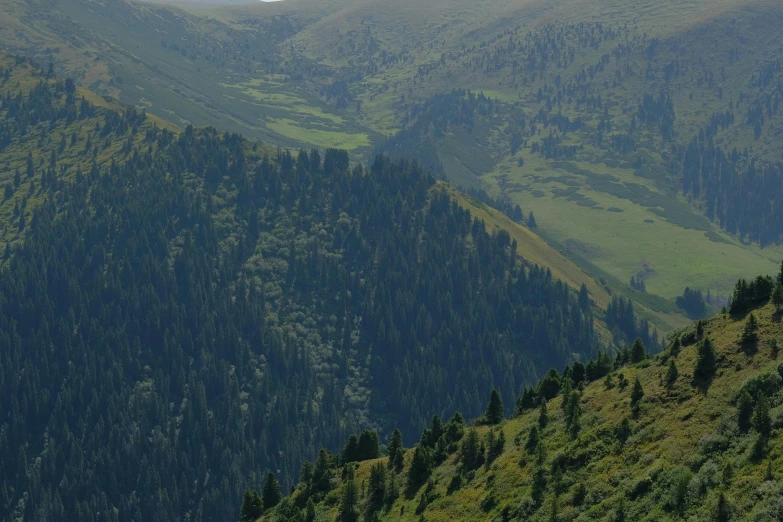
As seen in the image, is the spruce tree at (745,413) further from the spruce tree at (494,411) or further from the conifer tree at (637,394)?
the spruce tree at (494,411)

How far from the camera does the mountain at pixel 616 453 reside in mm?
67625

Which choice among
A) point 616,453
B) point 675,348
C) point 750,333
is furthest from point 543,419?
point 750,333

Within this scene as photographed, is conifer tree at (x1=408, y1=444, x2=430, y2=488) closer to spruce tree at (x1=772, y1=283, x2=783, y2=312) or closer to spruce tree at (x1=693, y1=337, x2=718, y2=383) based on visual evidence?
spruce tree at (x1=693, y1=337, x2=718, y2=383)

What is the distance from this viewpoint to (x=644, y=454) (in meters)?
80.5

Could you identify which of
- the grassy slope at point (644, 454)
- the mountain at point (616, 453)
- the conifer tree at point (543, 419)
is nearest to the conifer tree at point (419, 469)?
the mountain at point (616, 453)

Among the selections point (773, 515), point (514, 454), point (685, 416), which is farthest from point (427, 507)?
point (773, 515)

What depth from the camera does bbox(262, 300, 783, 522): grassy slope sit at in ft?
220

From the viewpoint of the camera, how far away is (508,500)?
93000 mm

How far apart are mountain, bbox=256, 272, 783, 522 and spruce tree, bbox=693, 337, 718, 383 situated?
12 cm

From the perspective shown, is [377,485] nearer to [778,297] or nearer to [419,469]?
[419,469]

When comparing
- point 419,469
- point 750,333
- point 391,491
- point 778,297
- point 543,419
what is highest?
point 778,297

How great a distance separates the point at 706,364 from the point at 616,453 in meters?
12.6

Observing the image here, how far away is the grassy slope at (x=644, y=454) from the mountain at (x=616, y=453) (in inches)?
6.0

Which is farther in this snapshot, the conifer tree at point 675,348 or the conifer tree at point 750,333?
the conifer tree at point 675,348
